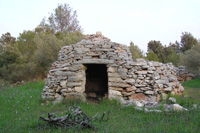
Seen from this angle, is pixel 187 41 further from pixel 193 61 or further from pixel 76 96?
pixel 76 96

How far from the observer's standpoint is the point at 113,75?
19.9 ft

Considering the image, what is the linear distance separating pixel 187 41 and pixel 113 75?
982 inches

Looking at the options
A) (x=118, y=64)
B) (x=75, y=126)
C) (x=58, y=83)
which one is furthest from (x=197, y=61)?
(x=75, y=126)

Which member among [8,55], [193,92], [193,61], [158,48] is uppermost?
[158,48]

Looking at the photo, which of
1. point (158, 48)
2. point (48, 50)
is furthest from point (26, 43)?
point (158, 48)

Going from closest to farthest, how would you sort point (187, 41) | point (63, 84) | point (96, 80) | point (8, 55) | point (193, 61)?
point (63, 84)
point (96, 80)
point (193, 61)
point (8, 55)
point (187, 41)

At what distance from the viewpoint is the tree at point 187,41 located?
26375mm

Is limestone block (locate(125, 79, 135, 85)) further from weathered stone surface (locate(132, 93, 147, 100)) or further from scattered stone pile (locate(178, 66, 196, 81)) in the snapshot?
scattered stone pile (locate(178, 66, 196, 81))

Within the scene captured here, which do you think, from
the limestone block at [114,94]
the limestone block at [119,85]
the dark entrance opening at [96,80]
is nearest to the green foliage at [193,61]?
the dark entrance opening at [96,80]

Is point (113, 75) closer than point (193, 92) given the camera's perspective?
Yes

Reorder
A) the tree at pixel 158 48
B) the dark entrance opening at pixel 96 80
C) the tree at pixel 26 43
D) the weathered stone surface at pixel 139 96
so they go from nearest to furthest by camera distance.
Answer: the weathered stone surface at pixel 139 96 → the dark entrance opening at pixel 96 80 → the tree at pixel 26 43 → the tree at pixel 158 48

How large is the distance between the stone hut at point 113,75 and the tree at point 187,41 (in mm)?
22555

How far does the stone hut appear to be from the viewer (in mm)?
5996

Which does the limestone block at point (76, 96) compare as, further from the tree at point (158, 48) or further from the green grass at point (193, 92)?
the tree at point (158, 48)
